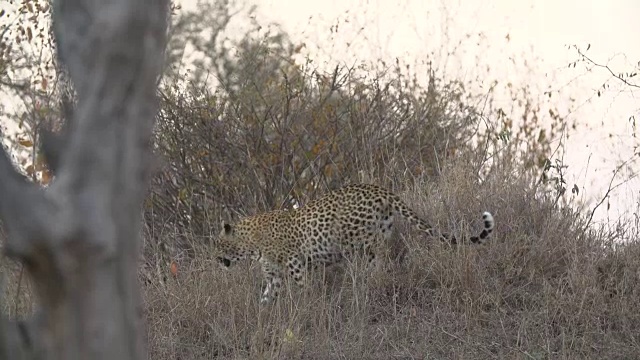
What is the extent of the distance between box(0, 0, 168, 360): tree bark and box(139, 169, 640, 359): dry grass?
4087 millimetres

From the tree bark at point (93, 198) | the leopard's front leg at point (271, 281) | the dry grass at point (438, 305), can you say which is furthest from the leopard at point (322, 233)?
the tree bark at point (93, 198)

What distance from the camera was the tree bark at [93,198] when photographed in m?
3.11

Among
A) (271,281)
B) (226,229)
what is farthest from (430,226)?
(226,229)

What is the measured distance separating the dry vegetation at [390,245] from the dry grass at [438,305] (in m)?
0.02

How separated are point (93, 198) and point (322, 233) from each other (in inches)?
240

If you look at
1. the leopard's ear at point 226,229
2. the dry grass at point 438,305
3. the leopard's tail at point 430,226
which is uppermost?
the leopard's ear at point 226,229

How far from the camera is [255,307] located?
812cm

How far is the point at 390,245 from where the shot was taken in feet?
30.2

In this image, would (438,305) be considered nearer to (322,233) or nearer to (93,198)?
(322,233)

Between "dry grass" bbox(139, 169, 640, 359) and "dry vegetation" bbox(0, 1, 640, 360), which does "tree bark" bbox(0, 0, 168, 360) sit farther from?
"dry grass" bbox(139, 169, 640, 359)

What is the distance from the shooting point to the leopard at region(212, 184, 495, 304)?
29.8 ft

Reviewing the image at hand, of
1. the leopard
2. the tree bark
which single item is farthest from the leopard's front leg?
the tree bark

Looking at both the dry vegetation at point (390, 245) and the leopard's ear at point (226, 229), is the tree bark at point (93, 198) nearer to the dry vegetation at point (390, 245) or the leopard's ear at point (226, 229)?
the dry vegetation at point (390, 245)

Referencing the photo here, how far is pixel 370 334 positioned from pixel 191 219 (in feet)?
10.3
